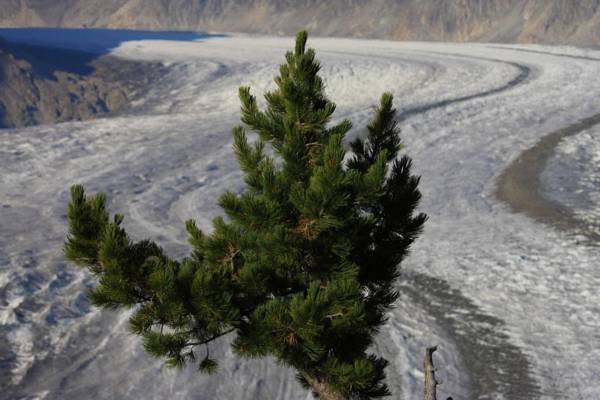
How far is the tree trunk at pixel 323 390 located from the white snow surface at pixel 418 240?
3.76 metres

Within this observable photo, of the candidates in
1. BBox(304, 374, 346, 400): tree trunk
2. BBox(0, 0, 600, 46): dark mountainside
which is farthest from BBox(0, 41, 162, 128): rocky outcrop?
BBox(0, 0, 600, 46): dark mountainside

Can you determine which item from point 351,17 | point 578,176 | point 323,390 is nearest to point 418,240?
point 578,176

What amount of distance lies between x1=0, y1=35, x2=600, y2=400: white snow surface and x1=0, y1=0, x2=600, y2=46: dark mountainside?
119 ft

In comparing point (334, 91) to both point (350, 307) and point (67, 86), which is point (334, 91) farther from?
point (350, 307)

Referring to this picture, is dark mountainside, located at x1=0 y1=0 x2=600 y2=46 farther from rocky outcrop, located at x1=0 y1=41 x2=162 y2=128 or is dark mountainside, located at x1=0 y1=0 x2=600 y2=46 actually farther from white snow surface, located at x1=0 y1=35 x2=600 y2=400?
rocky outcrop, located at x1=0 y1=41 x2=162 y2=128

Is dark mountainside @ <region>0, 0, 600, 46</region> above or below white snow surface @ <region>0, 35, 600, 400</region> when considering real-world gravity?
below

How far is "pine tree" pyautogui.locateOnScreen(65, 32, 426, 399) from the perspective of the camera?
5.96 metres

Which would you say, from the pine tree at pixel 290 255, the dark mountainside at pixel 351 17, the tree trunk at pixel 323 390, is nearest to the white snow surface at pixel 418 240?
the tree trunk at pixel 323 390

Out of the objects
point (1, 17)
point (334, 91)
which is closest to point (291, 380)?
point (334, 91)

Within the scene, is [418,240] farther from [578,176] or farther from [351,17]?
[351,17]

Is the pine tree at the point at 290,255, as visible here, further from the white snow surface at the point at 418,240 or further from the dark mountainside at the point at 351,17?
the dark mountainside at the point at 351,17

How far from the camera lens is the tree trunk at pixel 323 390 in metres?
6.70

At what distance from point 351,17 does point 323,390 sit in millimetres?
89070

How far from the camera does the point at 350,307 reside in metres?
6.07
